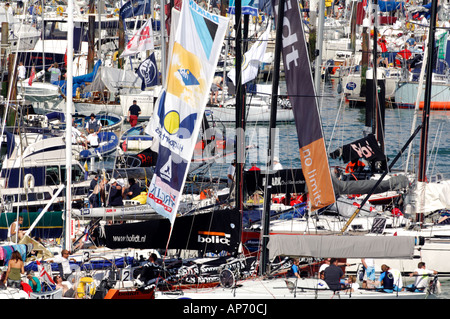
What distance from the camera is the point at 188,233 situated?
61.7ft

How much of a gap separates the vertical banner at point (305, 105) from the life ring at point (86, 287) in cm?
481

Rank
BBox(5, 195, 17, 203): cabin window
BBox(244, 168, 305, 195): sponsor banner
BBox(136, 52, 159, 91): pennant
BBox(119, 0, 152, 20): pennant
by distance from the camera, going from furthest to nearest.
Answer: BBox(119, 0, 152, 20): pennant
BBox(136, 52, 159, 91): pennant
BBox(5, 195, 17, 203): cabin window
BBox(244, 168, 305, 195): sponsor banner

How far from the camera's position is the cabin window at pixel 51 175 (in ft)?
88.5

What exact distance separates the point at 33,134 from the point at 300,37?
1716 cm

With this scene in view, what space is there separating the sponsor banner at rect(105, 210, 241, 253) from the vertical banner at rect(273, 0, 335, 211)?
187 centimetres

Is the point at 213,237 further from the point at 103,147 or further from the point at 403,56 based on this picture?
the point at 403,56

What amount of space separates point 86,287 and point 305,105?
572cm

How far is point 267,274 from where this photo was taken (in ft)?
60.9

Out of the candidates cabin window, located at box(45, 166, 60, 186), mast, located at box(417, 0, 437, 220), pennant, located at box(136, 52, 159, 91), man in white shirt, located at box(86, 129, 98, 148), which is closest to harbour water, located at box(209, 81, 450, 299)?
pennant, located at box(136, 52, 159, 91)

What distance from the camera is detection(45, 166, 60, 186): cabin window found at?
2697cm

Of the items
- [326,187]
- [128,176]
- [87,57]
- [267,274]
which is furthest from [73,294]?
[87,57]

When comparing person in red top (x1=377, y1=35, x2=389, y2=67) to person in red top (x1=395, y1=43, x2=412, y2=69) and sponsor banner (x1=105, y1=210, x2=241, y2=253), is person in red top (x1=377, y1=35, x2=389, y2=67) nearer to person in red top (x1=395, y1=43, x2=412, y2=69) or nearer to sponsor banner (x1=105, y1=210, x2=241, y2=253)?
person in red top (x1=395, y1=43, x2=412, y2=69)

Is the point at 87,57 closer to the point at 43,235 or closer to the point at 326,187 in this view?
the point at 43,235

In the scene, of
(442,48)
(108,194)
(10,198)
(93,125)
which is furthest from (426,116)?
(442,48)
